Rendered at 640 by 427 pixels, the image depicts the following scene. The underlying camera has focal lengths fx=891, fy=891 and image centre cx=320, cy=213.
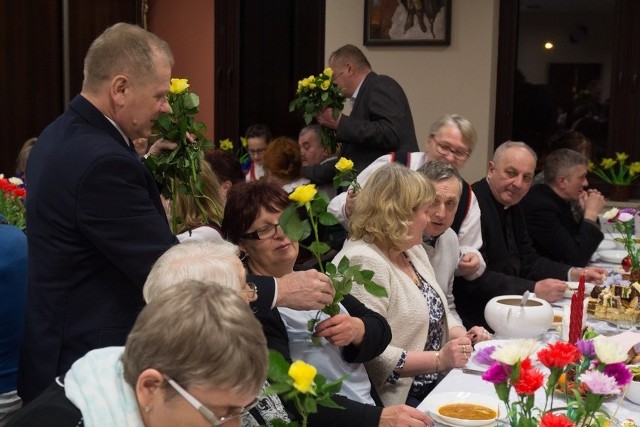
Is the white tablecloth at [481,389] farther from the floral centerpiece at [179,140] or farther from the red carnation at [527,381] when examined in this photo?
the floral centerpiece at [179,140]

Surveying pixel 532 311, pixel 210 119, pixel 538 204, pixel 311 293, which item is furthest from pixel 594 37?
pixel 311 293

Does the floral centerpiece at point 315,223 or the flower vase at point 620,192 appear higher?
the floral centerpiece at point 315,223

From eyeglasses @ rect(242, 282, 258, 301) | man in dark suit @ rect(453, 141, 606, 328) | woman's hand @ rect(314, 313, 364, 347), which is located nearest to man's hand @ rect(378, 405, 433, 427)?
woman's hand @ rect(314, 313, 364, 347)

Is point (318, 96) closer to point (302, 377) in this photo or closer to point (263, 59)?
point (263, 59)

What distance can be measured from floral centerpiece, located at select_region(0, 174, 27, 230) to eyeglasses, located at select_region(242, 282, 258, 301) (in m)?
1.80

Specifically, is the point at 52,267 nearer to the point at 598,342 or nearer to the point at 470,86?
the point at 598,342

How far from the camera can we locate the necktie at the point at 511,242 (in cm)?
411

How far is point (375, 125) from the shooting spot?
4516 mm

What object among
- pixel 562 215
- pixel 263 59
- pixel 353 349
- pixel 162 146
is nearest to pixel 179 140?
pixel 162 146

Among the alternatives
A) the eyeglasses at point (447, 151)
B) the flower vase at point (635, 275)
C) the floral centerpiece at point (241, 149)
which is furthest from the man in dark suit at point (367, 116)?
the floral centerpiece at point (241, 149)

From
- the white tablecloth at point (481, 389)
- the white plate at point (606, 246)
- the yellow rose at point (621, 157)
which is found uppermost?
the yellow rose at point (621, 157)

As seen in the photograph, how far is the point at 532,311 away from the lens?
277 cm

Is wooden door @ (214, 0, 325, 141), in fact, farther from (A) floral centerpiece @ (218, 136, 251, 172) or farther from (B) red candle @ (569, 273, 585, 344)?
(B) red candle @ (569, 273, 585, 344)

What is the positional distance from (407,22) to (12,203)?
3.30 meters
